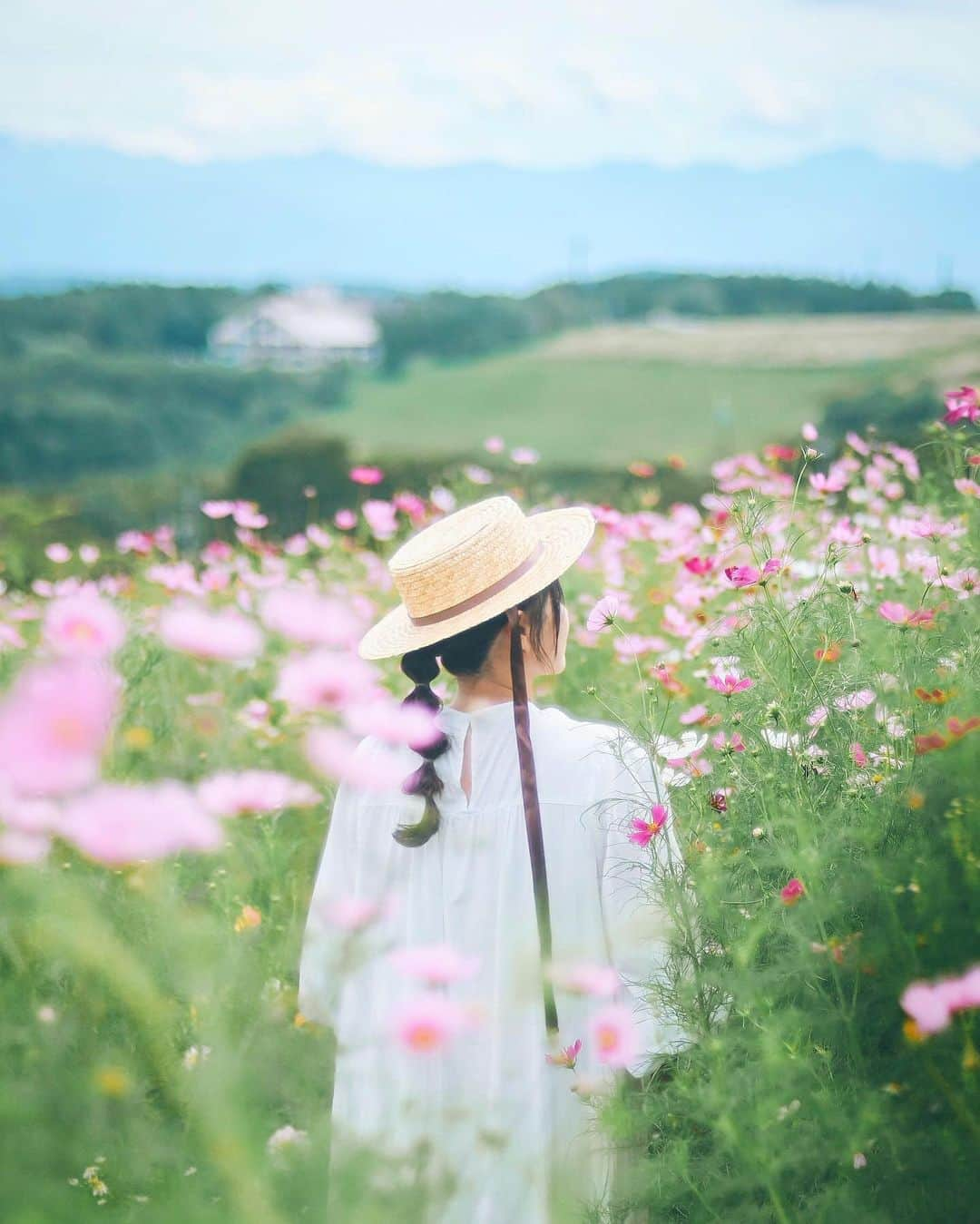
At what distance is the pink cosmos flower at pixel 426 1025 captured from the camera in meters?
0.86

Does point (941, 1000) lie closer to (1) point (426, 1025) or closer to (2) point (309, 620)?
(1) point (426, 1025)

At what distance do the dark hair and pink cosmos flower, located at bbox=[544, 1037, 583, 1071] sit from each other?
34 centimetres

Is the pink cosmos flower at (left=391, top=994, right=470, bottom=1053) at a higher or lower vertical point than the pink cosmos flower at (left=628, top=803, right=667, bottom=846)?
higher

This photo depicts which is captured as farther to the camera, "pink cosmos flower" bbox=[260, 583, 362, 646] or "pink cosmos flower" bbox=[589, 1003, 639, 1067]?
"pink cosmos flower" bbox=[589, 1003, 639, 1067]

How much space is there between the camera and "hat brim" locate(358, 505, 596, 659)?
162 cm

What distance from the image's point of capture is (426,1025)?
868 millimetres

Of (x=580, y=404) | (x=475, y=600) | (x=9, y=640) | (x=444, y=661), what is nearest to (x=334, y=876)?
(x=444, y=661)

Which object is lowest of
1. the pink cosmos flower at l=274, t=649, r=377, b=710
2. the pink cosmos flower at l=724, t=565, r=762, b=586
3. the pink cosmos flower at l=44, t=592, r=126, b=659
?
the pink cosmos flower at l=724, t=565, r=762, b=586

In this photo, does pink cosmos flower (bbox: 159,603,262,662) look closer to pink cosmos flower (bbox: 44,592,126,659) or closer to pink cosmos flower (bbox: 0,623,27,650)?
pink cosmos flower (bbox: 44,592,126,659)

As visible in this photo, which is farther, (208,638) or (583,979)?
(583,979)

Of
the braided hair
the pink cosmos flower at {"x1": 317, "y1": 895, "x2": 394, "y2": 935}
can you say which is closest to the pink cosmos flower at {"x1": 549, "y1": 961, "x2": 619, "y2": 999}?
the pink cosmos flower at {"x1": 317, "y1": 895, "x2": 394, "y2": 935}

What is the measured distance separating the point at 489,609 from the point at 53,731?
3.03 ft

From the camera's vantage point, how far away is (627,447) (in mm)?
25875

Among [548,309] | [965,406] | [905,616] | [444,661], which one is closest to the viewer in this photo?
[444,661]
